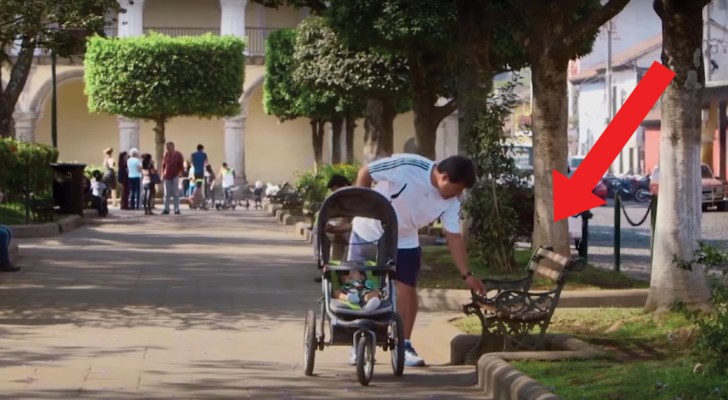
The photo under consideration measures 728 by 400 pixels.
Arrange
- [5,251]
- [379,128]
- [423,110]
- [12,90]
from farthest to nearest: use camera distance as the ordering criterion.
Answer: [379,128]
[12,90]
[423,110]
[5,251]

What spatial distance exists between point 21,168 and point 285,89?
63.3 ft

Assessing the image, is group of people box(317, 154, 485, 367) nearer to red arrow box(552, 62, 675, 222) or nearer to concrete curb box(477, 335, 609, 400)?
concrete curb box(477, 335, 609, 400)

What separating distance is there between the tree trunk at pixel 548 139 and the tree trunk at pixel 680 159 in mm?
2938

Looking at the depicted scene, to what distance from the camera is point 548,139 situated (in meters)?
14.7

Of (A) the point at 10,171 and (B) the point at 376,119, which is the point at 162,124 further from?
(A) the point at 10,171

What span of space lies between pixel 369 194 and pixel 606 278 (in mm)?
6342

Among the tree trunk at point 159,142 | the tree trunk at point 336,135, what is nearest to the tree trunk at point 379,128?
the tree trunk at point 336,135

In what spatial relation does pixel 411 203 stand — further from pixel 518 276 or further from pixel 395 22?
pixel 395 22

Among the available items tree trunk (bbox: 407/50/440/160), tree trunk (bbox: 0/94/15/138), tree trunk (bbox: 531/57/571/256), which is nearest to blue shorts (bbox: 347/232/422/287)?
tree trunk (bbox: 531/57/571/256)

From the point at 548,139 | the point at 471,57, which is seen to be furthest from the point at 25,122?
the point at 548,139

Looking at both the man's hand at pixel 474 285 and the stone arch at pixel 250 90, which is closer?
the man's hand at pixel 474 285

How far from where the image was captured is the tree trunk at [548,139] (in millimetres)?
14484

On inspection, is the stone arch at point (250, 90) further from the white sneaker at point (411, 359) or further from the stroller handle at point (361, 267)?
the stroller handle at point (361, 267)

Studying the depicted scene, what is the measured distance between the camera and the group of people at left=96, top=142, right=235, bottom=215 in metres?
33.3
